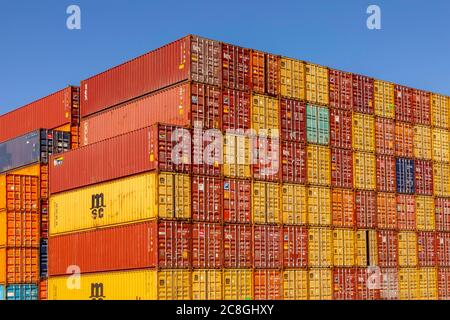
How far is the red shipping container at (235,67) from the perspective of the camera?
47219mm

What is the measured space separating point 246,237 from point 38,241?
18.0 m

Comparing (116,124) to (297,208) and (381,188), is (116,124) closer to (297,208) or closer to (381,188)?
(297,208)

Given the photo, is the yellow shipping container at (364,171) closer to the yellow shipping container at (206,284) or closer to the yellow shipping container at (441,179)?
the yellow shipping container at (441,179)

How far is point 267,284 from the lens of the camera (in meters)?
47.2

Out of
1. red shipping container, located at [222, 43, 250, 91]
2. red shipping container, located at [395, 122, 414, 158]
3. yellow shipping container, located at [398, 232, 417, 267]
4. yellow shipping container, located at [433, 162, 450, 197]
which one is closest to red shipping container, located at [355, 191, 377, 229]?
yellow shipping container, located at [398, 232, 417, 267]

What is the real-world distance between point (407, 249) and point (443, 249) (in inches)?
184

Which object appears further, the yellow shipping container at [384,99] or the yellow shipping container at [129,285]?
the yellow shipping container at [384,99]

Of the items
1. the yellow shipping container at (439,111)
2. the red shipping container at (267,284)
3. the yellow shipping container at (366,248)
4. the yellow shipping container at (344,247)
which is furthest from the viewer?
the yellow shipping container at (439,111)

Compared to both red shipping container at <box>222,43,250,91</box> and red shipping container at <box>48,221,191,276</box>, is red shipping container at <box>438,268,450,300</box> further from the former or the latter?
red shipping container at <box>48,221,191,276</box>

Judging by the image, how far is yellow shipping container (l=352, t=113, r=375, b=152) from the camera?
54.0m

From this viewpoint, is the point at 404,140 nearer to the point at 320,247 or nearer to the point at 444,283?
the point at 444,283

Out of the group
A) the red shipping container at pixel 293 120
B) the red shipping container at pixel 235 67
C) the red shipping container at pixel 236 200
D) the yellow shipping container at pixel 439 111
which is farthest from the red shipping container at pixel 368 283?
the red shipping container at pixel 235 67

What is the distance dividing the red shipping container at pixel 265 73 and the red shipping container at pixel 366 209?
408 inches

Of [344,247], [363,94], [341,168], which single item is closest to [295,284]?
[344,247]
